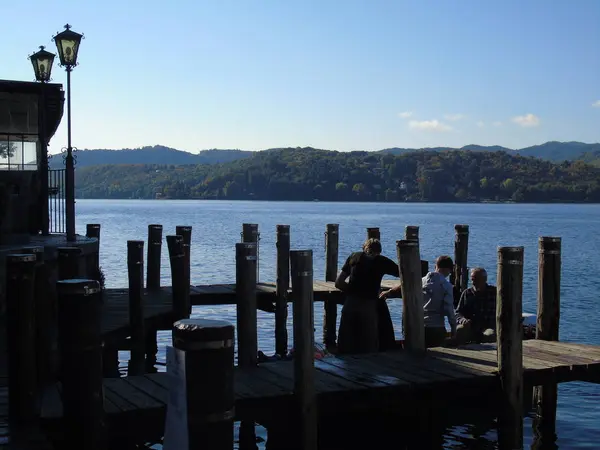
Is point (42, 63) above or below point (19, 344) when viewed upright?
above

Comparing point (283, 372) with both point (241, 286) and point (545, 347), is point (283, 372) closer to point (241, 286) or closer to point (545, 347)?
point (241, 286)

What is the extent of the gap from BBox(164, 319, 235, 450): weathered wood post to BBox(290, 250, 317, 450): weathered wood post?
4.23 m

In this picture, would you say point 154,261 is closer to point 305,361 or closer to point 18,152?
point 18,152

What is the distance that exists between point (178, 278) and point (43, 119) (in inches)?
275

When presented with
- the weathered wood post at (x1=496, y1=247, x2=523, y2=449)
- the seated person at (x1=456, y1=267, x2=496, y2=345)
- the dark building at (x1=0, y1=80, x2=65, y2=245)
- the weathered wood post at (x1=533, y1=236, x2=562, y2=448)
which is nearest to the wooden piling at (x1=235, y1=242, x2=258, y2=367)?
the weathered wood post at (x1=496, y1=247, x2=523, y2=449)

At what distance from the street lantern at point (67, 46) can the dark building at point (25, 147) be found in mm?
2073

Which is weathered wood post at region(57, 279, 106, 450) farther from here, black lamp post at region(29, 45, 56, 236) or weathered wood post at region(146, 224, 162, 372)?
black lamp post at region(29, 45, 56, 236)

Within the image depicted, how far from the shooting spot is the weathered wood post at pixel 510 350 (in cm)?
905

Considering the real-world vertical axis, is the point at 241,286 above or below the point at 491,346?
above

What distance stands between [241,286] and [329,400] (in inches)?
86.9

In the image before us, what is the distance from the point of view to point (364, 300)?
10680mm

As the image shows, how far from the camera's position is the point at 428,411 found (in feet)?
31.7

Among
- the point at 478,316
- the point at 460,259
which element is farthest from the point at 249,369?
the point at 460,259

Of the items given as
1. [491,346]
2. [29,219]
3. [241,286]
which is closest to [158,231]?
[29,219]
